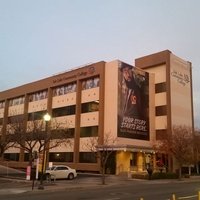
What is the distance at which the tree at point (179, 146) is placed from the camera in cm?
5234

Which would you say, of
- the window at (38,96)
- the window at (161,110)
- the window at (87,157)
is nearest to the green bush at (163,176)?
the window at (87,157)

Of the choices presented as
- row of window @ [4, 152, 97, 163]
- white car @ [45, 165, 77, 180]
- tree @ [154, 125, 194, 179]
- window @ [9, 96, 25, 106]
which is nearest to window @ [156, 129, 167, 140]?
tree @ [154, 125, 194, 179]

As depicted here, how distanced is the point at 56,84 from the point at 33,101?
1006 cm

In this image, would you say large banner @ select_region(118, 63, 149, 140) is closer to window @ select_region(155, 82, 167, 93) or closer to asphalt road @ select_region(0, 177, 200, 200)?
window @ select_region(155, 82, 167, 93)

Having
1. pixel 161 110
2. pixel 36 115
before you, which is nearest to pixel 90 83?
pixel 161 110

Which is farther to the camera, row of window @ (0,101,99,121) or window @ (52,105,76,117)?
window @ (52,105,76,117)

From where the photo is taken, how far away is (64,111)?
67.5m

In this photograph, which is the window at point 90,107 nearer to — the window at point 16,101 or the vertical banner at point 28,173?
the window at point 16,101

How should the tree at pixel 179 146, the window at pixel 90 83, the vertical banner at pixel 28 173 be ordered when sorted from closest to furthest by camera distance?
the vertical banner at pixel 28 173 < the tree at pixel 179 146 < the window at pixel 90 83

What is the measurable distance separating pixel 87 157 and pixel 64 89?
15237 mm

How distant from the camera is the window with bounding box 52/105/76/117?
65650mm

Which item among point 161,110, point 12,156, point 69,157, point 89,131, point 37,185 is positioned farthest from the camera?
point 12,156

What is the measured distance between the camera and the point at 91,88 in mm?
62500

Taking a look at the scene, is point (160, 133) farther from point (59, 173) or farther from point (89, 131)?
point (59, 173)
